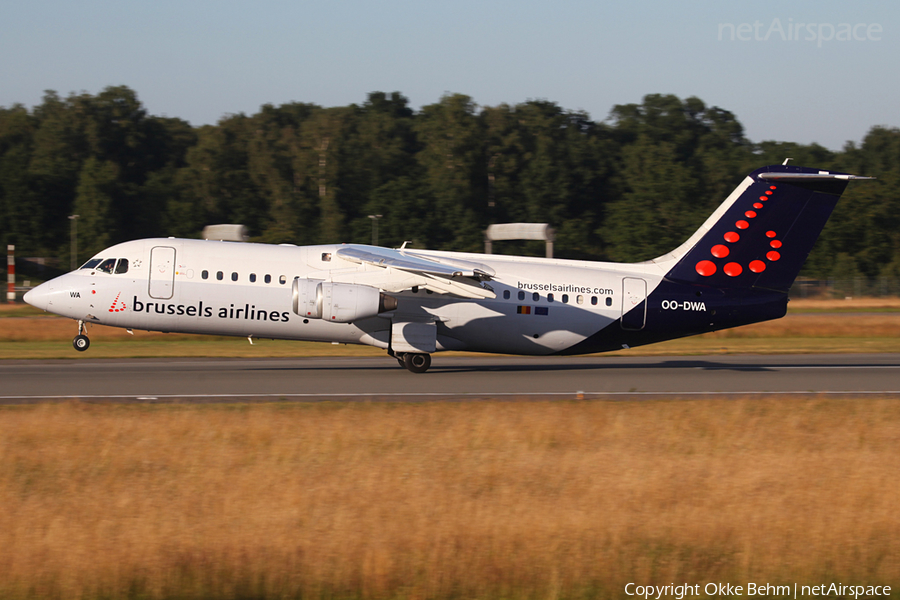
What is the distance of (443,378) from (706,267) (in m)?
8.09

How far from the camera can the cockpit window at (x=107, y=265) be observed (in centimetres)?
2284

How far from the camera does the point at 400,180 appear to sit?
7994 cm

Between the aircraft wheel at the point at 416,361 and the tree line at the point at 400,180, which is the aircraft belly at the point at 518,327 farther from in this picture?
the tree line at the point at 400,180

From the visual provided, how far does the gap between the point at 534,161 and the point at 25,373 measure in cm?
6662

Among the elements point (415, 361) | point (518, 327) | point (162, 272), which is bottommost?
point (415, 361)

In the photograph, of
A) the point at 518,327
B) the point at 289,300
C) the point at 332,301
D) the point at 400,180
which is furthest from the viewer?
the point at 400,180

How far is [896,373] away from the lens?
79.0ft

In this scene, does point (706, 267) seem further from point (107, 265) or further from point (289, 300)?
point (107, 265)

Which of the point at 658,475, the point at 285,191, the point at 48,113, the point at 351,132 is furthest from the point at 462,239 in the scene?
the point at 658,475

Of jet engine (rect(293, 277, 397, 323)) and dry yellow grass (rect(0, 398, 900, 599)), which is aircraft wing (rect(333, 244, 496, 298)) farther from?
dry yellow grass (rect(0, 398, 900, 599))

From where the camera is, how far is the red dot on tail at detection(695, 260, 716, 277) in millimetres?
23844

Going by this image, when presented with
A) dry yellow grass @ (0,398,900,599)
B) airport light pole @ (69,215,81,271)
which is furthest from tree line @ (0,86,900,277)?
dry yellow grass @ (0,398,900,599)

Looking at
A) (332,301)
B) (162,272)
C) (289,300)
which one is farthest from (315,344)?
(332,301)

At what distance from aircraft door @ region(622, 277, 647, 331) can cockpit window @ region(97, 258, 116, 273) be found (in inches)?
549
